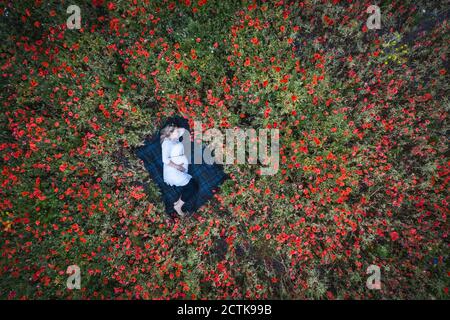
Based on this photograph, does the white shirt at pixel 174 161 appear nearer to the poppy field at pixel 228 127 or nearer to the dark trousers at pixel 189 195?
the dark trousers at pixel 189 195

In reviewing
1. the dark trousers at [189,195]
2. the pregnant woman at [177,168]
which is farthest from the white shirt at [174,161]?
the dark trousers at [189,195]

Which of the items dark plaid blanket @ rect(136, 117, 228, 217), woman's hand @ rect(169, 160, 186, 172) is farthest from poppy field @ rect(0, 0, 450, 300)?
woman's hand @ rect(169, 160, 186, 172)

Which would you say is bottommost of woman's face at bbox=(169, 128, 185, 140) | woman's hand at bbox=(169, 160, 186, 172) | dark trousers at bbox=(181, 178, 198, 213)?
dark trousers at bbox=(181, 178, 198, 213)

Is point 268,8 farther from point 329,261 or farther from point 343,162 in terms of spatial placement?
point 329,261

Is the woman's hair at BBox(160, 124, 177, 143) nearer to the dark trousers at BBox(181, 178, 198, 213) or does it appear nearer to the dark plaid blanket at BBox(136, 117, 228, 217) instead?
the dark plaid blanket at BBox(136, 117, 228, 217)

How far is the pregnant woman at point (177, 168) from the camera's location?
5.19m

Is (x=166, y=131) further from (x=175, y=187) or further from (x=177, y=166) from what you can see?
(x=175, y=187)

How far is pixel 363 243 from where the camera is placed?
5.20m

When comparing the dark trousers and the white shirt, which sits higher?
the white shirt

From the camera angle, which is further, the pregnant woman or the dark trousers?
the dark trousers

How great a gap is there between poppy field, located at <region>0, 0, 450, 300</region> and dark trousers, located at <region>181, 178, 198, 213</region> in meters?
0.27

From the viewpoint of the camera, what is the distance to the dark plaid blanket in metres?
5.45

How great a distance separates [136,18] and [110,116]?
6.62 ft
